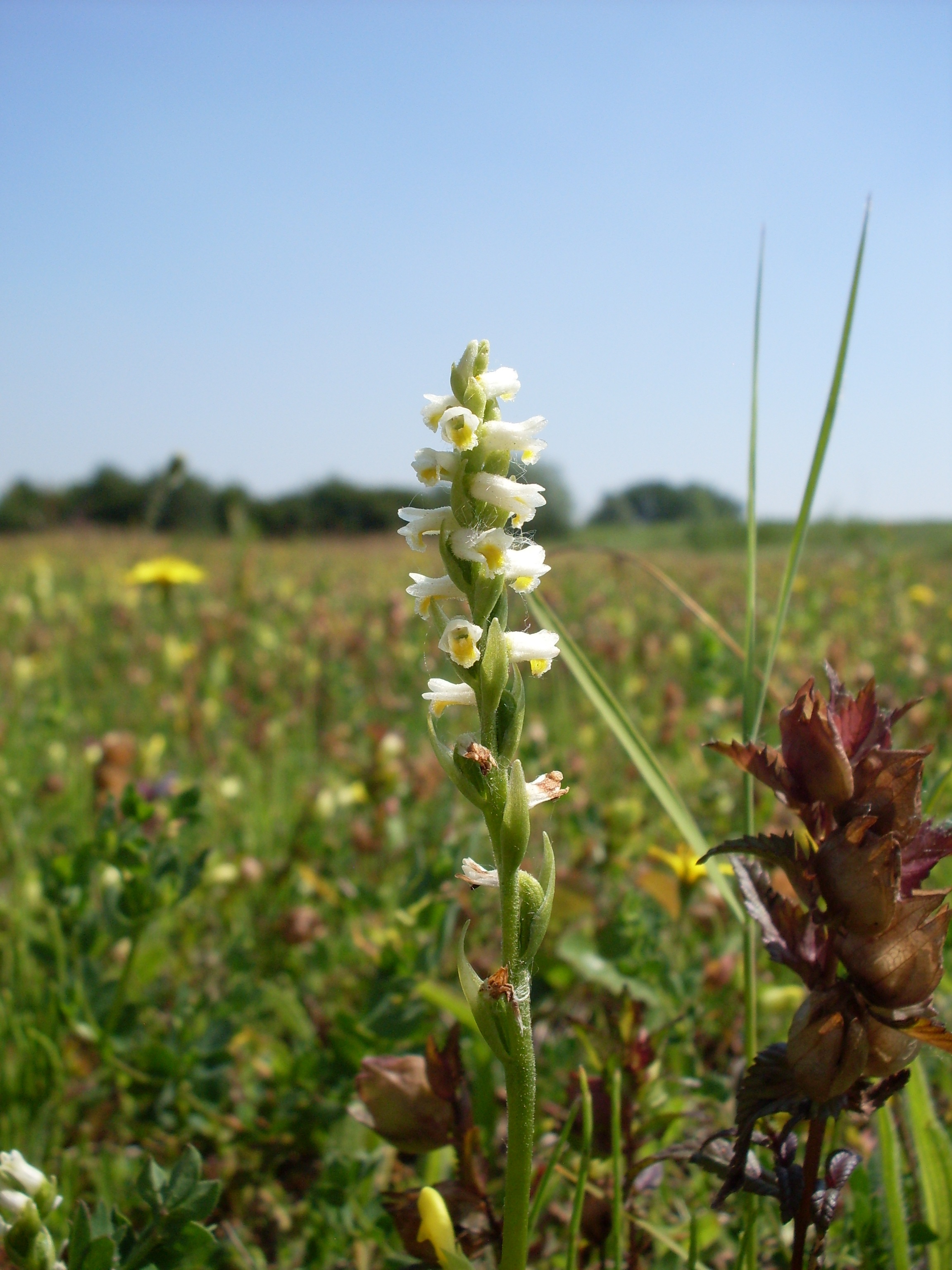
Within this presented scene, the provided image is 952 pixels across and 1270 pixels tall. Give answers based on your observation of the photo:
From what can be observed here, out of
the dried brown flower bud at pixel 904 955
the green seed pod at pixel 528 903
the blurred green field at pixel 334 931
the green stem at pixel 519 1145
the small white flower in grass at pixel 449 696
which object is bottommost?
the blurred green field at pixel 334 931

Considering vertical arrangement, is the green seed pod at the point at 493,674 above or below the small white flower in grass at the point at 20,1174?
above

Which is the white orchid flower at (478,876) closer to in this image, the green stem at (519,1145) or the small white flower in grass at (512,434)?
the green stem at (519,1145)

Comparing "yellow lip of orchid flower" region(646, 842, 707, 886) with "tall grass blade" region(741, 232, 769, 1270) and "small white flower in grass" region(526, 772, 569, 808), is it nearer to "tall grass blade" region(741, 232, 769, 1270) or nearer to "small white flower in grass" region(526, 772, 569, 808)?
"tall grass blade" region(741, 232, 769, 1270)

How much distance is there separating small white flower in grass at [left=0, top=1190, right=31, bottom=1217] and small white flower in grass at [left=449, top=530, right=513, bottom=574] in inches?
23.3

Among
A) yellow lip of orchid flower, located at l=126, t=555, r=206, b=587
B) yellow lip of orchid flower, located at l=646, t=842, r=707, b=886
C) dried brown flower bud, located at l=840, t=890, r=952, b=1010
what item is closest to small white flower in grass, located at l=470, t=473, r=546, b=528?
dried brown flower bud, located at l=840, t=890, r=952, b=1010

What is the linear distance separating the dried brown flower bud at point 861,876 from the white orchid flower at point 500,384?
1.28ft

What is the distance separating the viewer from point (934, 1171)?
0.87 meters

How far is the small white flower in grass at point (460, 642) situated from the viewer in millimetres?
617

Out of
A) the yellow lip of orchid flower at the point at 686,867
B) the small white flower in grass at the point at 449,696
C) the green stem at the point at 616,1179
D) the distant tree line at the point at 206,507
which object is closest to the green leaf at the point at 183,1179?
the green stem at the point at 616,1179

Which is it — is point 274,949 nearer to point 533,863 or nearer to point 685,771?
point 533,863

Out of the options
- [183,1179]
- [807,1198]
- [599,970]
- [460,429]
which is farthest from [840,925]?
[599,970]

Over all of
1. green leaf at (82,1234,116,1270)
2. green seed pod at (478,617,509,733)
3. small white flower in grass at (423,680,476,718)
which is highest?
green seed pod at (478,617,509,733)

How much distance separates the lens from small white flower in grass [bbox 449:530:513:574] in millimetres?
615

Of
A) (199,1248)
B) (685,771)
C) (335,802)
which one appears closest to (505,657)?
(199,1248)
